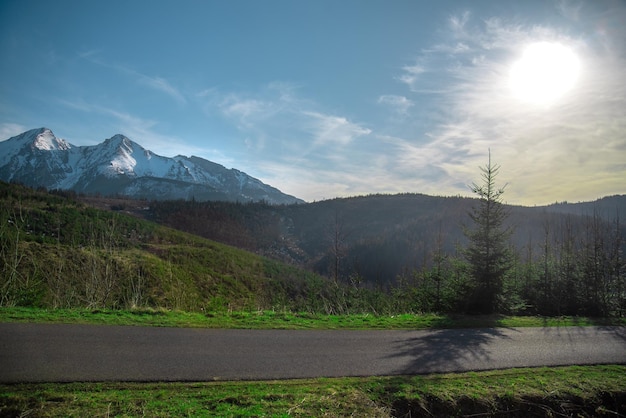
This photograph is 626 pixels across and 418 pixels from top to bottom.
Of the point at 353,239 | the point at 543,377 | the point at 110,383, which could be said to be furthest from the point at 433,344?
the point at 353,239

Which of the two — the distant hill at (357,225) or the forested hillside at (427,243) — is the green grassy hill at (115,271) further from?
the distant hill at (357,225)

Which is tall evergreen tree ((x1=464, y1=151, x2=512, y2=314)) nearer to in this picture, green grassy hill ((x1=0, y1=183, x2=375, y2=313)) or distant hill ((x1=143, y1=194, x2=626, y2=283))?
green grassy hill ((x1=0, y1=183, x2=375, y2=313))

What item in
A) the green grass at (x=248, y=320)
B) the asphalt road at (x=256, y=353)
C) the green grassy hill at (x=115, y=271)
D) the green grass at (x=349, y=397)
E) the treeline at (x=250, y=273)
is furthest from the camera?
the treeline at (x=250, y=273)

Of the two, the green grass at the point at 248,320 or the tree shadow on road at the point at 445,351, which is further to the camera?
the green grass at the point at 248,320

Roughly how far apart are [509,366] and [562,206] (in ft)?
576

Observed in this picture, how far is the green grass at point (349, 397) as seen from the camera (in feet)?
15.5

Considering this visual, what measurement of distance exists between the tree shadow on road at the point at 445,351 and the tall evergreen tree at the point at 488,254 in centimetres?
404

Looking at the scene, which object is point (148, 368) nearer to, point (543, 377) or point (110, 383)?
point (110, 383)

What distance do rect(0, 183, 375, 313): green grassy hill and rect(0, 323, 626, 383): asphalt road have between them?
3735 mm

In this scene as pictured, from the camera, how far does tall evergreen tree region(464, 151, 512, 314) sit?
14008 millimetres

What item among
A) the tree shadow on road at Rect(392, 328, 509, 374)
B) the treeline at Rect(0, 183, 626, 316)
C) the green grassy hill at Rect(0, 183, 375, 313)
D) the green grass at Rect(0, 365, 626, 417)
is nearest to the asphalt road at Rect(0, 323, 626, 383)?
the tree shadow on road at Rect(392, 328, 509, 374)

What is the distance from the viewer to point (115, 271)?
2206 centimetres

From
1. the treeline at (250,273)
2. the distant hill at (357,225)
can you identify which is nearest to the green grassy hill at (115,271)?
the treeline at (250,273)

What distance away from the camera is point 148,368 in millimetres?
5984
